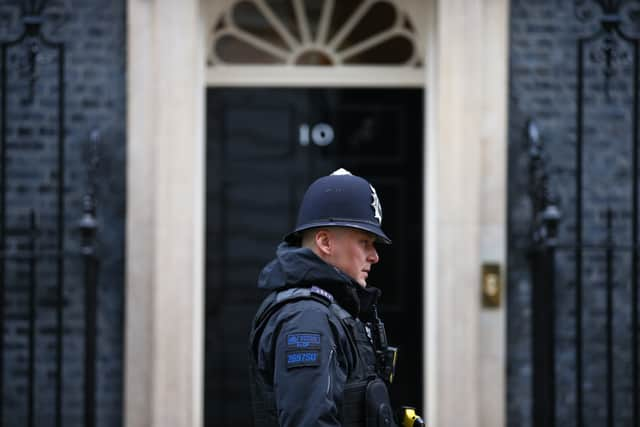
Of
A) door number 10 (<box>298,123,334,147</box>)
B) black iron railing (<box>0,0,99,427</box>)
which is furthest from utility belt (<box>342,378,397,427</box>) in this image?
door number 10 (<box>298,123,334,147</box>)

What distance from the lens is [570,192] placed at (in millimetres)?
6738

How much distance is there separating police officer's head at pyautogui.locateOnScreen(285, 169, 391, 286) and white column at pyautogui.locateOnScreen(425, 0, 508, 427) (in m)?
3.31

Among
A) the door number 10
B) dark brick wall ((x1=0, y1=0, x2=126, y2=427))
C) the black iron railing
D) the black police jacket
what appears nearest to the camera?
the black police jacket

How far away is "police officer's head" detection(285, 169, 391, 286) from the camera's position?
3.26 meters

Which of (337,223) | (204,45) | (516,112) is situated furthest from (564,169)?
(337,223)

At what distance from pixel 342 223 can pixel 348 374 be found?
427 millimetres

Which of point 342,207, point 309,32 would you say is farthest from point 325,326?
point 309,32

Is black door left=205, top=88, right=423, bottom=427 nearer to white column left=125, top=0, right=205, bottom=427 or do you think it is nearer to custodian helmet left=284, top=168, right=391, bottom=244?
white column left=125, top=0, right=205, bottom=427

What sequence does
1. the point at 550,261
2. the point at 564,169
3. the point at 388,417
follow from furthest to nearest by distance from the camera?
the point at 564,169
the point at 550,261
the point at 388,417

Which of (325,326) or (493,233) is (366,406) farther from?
(493,233)

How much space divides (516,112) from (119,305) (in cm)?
254

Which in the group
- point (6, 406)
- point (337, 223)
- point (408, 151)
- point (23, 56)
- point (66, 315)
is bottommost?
point (6, 406)

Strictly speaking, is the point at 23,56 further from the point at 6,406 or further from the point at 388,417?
the point at 388,417

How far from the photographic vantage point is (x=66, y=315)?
6.62m
